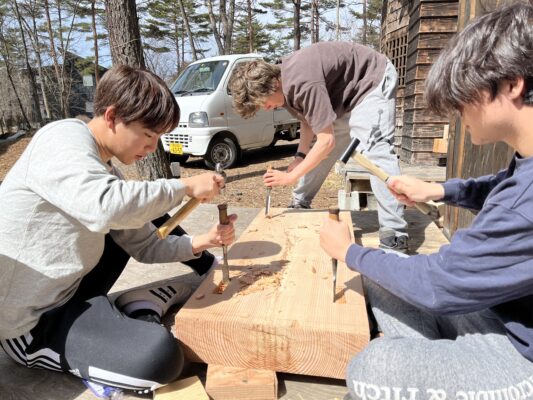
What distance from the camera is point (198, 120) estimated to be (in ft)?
24.4

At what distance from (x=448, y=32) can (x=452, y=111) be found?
5.88m

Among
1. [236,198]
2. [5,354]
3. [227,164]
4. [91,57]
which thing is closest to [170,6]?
[91,57]

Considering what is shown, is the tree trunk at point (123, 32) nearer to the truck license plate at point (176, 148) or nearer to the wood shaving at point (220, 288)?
the truck license plate at point (176, 148)

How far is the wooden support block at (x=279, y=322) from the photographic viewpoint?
1607mm

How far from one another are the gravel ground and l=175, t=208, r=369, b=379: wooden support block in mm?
3719

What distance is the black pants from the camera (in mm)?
1569

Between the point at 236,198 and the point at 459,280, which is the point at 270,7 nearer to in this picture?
the point at 236,198

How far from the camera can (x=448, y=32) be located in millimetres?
6266

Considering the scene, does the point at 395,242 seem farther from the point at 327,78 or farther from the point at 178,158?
the point at 178,158

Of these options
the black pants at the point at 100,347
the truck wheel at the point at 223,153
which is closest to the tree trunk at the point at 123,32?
the truck wheel at the point at 223,153

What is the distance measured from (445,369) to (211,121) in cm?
676

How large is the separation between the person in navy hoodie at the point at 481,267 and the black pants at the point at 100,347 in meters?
0.74

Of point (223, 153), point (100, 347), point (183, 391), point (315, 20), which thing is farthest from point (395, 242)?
point (315, 20)

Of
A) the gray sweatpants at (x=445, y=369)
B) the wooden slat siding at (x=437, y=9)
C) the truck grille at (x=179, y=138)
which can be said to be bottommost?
the gray sweatpants at (x=445, y=369)
